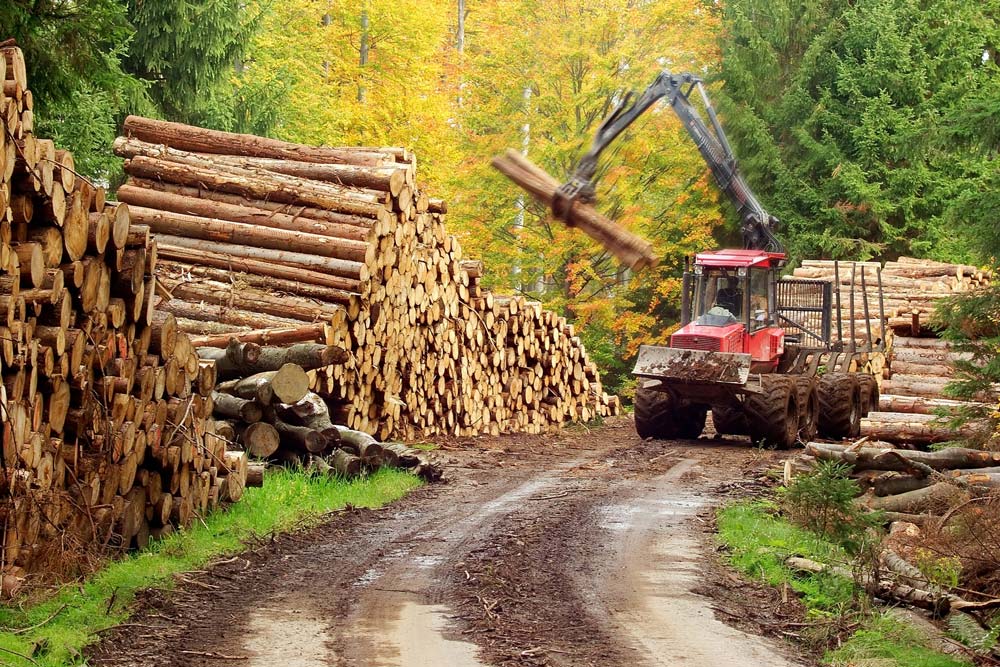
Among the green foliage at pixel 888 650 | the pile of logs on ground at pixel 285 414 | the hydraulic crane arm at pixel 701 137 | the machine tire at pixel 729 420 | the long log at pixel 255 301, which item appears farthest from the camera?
the machine tire at pixel 729 420

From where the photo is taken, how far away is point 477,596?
846 centimetres

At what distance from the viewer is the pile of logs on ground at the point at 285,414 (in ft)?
42.7

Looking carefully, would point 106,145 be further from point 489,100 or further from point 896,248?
point 896,248

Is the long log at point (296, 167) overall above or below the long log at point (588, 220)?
above

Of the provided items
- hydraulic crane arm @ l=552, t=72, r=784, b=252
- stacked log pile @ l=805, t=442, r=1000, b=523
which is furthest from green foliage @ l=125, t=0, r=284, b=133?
stacked log pile @ l=805, t=442, r=1000, b=523

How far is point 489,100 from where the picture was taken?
26.6m

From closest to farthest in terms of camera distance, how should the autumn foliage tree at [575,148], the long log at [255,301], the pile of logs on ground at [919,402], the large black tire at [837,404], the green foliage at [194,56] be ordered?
the pile of logs on ground at [919,402] → the long log at [255,301] → the green foliage at [194,56] → the large black tire at [837,404] → the autumn foliage tree at [575,148]

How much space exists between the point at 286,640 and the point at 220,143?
12.0 m

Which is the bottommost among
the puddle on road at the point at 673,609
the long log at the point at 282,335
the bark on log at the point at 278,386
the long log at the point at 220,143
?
the puddle on road at the point at 673,609

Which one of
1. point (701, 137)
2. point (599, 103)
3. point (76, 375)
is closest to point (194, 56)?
point (599, 103)

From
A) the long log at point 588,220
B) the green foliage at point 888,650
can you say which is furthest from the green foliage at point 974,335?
the green foliage at point 888,650

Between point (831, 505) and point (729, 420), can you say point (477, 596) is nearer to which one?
point (831, 505)

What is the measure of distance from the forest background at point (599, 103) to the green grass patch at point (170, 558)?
4.54 meters

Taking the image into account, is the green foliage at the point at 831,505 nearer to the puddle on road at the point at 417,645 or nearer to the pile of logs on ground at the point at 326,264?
the puddle on road at the point at 417,645
